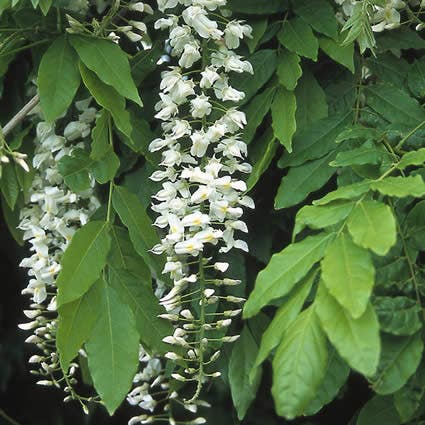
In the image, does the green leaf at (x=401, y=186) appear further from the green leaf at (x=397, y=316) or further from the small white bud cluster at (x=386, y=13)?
the small white bud cluster at (x=386, y=13)

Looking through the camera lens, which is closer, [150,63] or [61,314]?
[61,314]

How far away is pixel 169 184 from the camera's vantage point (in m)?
1.56

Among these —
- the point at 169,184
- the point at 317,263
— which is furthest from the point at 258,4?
the point at 317,263

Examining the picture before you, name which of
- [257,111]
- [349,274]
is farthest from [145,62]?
[349,274]

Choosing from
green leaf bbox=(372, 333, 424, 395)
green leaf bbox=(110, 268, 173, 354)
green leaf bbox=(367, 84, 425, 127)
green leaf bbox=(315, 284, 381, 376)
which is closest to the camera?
green leaf bbox=(315, 284, 381, 376)

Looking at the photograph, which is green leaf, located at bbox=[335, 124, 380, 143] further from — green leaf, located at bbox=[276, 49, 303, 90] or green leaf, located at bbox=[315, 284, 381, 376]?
green leaf, located at bbox=[315, 284, 381, 376]

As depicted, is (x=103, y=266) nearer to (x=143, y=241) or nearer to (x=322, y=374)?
(x=143, y=241)

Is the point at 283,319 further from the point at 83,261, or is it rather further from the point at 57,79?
the point at 57,79

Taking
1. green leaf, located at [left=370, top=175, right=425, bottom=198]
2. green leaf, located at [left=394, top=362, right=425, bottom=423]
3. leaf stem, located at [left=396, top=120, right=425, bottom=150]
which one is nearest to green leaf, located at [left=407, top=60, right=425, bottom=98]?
leaf stem, located at [left=396, top=120, right=425, bottom=150]

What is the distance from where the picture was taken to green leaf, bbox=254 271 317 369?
1194mm

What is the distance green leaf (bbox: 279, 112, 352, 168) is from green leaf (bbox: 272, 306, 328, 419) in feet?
1.67

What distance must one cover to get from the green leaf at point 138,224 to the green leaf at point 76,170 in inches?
2.6

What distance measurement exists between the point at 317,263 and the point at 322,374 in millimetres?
236

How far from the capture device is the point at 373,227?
1.17 metres
